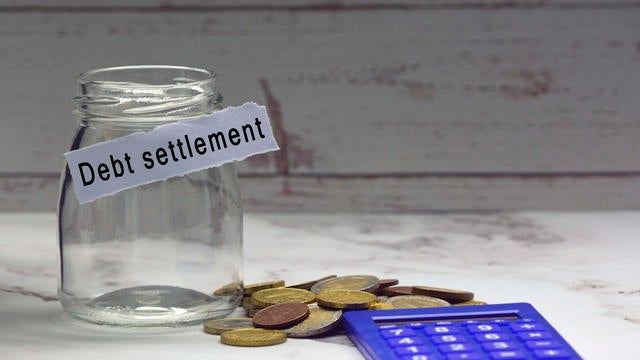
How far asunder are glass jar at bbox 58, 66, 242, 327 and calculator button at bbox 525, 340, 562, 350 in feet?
0.78

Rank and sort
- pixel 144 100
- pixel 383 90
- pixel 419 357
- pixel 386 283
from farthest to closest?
pixel 383 90 → pixel 386 283 → pixel 144 100 → pixel 419 357

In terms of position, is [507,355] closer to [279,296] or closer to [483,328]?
[483,328]

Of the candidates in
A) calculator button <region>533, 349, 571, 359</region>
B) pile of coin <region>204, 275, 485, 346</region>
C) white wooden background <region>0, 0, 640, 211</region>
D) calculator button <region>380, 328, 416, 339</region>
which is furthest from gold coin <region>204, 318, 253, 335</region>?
white wooden background <region>0, 0, 640, 211</region>

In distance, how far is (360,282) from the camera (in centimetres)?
96

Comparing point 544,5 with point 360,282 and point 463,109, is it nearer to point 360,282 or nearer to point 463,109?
point 463,109

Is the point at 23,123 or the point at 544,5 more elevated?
the point at 544,5

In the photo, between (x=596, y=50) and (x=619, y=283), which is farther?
(x=596, y=50)

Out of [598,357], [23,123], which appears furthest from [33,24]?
[598,357]

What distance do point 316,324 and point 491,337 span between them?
132 millimetres

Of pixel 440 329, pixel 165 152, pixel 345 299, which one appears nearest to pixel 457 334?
pixel 440 329

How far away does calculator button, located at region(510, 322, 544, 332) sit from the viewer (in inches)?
32.1

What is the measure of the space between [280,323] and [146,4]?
506mm

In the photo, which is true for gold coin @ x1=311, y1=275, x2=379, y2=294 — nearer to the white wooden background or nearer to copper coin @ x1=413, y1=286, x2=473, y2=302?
copper coin @ x1=413, y1=286, x2=473, y2=302

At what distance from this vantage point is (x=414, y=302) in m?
0.91
